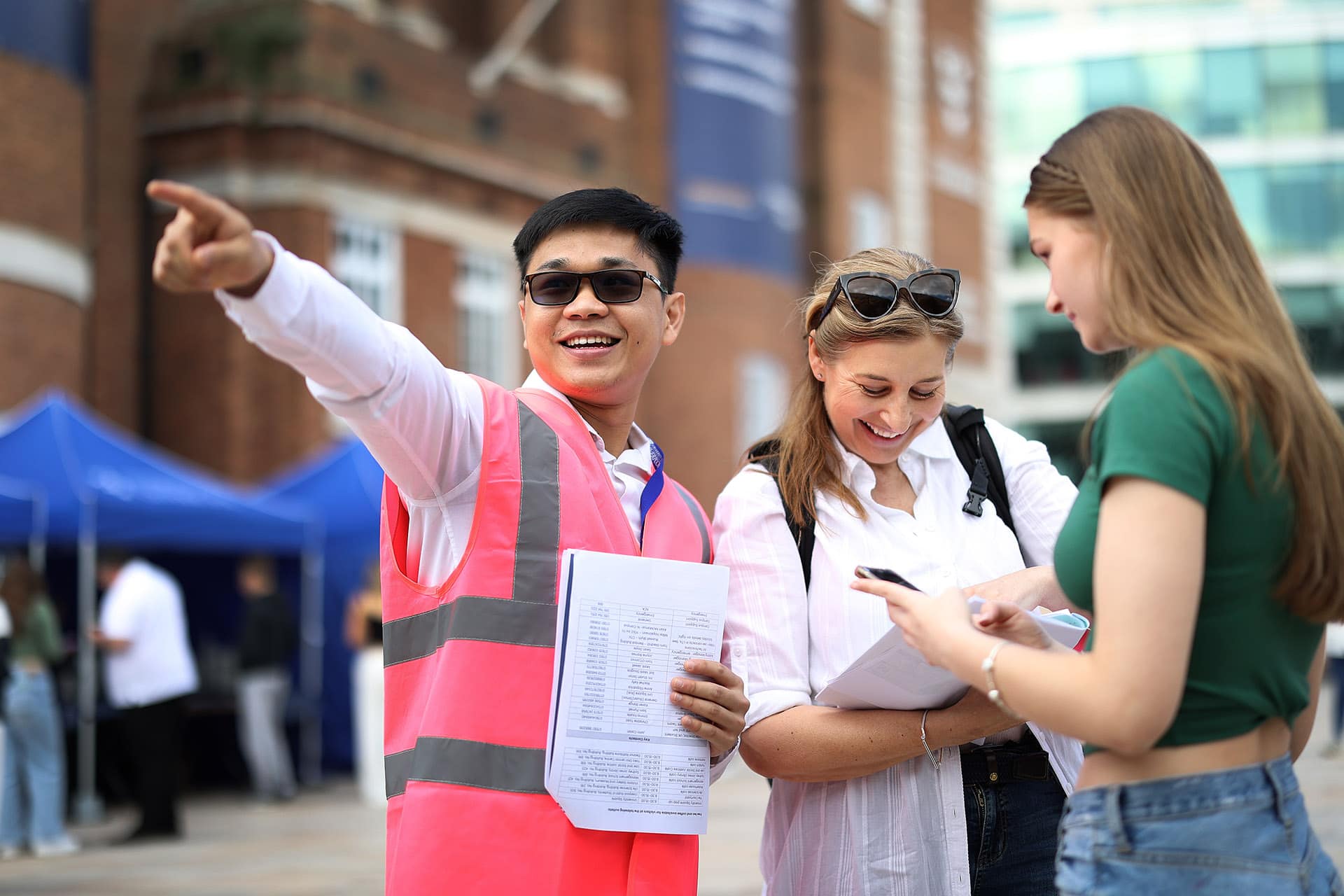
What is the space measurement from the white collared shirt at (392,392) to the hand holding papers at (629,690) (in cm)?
24

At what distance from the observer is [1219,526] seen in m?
1.87

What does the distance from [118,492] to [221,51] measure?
725cm

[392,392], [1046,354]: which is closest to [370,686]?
[392,392]

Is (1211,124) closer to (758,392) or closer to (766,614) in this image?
(758,392)

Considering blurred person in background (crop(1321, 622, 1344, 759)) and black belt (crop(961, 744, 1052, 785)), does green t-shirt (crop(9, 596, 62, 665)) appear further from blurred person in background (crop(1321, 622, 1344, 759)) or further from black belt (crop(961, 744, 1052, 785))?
blurred person in background (crop(1321, 622, 1344, 759))

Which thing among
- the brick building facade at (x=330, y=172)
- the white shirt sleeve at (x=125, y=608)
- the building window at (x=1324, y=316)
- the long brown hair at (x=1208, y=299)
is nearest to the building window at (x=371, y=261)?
the brick building facade at (x=330, y=172)

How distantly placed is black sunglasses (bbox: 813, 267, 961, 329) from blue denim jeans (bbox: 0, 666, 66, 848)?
8294 mm

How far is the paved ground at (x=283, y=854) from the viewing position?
7922 millimetres

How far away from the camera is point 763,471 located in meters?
2.86

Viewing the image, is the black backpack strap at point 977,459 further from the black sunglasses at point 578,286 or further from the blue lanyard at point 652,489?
the black sunglasses at point 578,286

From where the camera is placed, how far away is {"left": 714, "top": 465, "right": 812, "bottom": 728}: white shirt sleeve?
2.64 metres

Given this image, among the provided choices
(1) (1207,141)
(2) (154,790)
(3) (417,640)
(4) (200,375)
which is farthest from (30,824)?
(1) (1207,141)

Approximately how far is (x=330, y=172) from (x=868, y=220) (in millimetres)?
12830

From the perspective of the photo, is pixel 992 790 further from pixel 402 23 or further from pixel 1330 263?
pixel 1330 263
